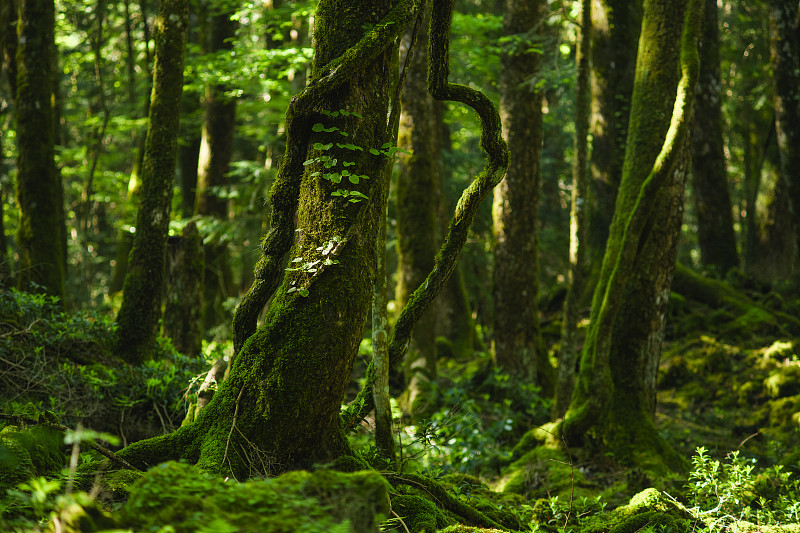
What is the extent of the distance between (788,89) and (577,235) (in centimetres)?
697

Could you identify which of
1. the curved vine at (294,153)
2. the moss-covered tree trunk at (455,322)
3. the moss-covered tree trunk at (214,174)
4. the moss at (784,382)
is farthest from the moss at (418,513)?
the moss-covered tree trunk at (214,174)

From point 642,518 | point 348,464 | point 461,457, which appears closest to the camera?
point 348,464

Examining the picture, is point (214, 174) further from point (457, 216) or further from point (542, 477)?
point (457, 216)


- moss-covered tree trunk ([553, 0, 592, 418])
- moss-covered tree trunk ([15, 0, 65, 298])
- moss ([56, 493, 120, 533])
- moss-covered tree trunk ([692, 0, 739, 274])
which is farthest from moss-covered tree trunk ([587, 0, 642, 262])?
moss ([56, 493, 120, 533])

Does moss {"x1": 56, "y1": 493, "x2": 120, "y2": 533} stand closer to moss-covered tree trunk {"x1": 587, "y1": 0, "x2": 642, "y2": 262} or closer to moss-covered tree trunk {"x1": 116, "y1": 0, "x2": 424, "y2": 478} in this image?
moss-covered tree trunk {"x1": 116, "y1": 0, "x2": 424, "y2": 478}

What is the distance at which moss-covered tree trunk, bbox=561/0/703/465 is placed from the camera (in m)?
6.88

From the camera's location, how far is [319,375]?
3.71m

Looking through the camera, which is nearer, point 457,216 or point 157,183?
point 457,216

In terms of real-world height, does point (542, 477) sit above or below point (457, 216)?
below

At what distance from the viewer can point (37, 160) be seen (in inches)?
340

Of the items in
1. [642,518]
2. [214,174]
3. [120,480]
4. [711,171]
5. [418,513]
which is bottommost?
[642,518]

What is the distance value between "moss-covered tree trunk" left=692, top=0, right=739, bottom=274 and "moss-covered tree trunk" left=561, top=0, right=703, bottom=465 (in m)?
7.31

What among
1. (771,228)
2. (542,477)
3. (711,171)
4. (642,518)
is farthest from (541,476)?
(771,228)

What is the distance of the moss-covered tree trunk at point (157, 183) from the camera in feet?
24.3
